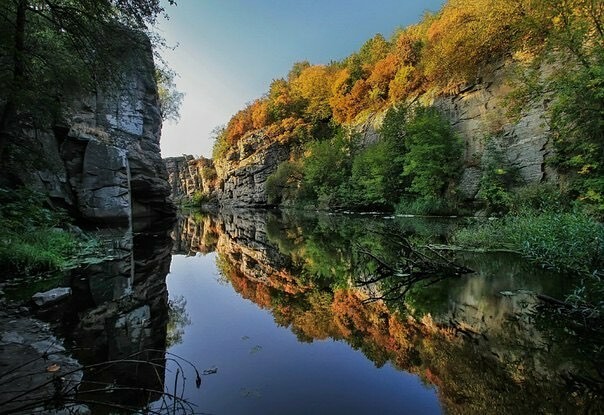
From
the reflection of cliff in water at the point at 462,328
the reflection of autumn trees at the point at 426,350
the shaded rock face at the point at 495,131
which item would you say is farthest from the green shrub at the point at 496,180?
the reflection of autumn trees at the point at 426,350

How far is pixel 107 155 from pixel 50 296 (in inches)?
486

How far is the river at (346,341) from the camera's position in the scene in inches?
133

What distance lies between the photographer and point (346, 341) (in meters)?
4.81

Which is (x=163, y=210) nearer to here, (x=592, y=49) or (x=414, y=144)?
(x=414, y=144)

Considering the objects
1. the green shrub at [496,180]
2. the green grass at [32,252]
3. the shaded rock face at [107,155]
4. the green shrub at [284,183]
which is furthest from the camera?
the green shrub at [284,183]

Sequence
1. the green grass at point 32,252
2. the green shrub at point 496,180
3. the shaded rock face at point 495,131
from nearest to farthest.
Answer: the green grass at point 32,252 → the shaded rock face at point 495,131 → the green shrub at point 496,180

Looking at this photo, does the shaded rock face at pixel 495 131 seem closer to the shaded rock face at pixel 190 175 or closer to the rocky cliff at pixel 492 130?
the rocky cliff at pixel 492 130

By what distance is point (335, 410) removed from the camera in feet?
10.7

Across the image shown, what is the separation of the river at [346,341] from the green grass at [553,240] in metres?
0.45

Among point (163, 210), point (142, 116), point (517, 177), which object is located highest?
point (142, 116)

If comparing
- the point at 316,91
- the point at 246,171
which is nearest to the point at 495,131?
the point at 316,91

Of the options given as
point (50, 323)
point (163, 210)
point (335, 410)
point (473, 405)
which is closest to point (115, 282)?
point (50, 323)

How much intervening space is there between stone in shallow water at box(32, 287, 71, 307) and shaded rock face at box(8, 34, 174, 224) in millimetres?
6395

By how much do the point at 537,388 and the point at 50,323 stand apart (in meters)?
6.10
